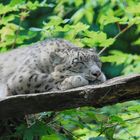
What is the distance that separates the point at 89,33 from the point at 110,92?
2.33ft

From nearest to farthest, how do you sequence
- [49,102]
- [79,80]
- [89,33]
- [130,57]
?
[49,102] → [79,80] → [89,33] → [130,57]

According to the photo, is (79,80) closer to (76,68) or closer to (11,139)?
(76,68)

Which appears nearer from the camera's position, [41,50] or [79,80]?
[79,80]

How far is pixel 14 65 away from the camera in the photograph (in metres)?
2.44

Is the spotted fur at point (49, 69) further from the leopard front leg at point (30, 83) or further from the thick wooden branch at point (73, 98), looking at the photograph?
the thick wooden branch at point (73, 98)

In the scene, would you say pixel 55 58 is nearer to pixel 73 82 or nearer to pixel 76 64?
pixel 76 64

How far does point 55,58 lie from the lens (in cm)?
237

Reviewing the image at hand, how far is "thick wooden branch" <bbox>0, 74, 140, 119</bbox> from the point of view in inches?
72.9

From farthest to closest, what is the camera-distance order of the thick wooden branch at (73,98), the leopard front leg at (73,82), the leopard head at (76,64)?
the leopard head at (76,64) → the leopard front leg at (73,82) → the thick wooden branch at (73,98)

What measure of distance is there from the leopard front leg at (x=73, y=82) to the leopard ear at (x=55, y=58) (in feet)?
0.48

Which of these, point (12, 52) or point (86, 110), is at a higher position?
point (12, 52)

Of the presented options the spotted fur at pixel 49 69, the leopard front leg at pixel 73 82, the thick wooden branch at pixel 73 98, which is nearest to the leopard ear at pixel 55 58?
the spotted fur at pixel 49 69

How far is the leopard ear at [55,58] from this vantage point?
2.35m

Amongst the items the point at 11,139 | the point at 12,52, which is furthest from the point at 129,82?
the point at 12,52
